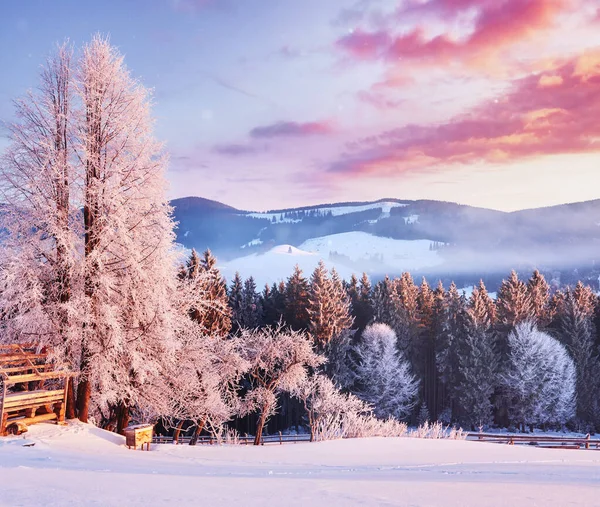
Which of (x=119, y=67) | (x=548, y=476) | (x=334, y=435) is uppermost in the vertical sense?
(x=119, y=67)

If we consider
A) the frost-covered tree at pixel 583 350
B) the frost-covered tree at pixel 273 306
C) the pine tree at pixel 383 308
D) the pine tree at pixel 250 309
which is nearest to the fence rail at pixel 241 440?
the pine tree at pixel 250 309

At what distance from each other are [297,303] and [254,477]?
51002mm

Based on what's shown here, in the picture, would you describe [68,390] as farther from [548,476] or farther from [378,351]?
[378,351]

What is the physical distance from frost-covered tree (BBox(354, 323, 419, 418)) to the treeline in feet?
1.65

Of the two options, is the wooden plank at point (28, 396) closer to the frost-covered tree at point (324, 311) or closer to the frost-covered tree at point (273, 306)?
the frost-covered tree at point (324, 311)

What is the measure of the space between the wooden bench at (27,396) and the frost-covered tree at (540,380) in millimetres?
52203

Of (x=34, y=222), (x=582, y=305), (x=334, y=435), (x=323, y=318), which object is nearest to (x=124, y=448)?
(x=34, y=222)

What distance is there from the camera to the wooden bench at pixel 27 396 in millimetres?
13750

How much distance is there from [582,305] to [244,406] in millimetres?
45918

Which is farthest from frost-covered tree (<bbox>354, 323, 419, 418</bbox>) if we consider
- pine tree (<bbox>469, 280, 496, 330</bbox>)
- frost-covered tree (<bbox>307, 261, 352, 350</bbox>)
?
pine tree (<bbox>469, 280, 496, 330</bbox>)

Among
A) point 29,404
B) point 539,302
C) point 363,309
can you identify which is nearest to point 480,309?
point 539,302

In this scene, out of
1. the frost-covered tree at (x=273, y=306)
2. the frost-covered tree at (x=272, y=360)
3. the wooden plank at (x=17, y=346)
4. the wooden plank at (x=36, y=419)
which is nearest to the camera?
the wooden plank at (x=36, y=419)

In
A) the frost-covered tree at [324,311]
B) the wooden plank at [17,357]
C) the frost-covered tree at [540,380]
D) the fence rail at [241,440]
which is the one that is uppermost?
the frost-covered tree at [324,311]

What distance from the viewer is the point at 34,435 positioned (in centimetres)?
1409
